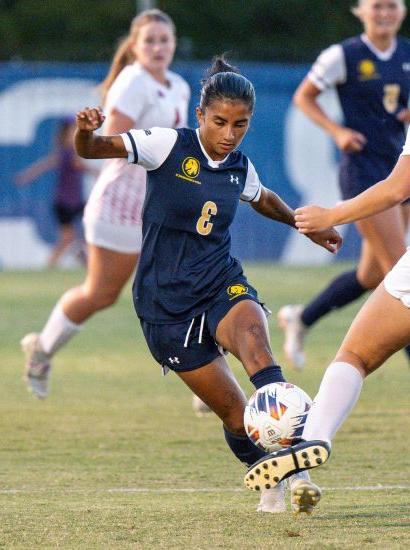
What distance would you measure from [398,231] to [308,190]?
12543 mm

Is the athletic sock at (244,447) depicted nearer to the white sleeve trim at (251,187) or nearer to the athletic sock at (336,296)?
the white sleeve trim at (251,187)

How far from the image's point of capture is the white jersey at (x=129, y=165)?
27.9 ft

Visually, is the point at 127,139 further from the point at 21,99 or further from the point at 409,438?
the point at 21,99

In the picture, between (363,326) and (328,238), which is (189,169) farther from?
(363,326)

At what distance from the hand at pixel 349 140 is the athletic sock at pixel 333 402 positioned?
10.7 ft

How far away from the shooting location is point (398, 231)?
838 centimetres

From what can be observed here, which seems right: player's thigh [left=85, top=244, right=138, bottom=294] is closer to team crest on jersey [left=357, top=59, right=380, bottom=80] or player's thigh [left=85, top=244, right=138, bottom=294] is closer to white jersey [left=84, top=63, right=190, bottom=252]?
white jersey [left=84, top=63, right=190, bottom=252]

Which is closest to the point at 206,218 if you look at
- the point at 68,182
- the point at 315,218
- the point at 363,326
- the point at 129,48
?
the point at 315,218

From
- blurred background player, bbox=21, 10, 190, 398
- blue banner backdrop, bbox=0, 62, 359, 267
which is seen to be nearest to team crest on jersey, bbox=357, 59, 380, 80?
blurred background player, bbox=21, 10, 190, 398

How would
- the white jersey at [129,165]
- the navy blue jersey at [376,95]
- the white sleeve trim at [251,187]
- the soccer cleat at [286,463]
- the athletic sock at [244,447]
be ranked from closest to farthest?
the soccer cleat at [286,463] → the athletic sock at [244,447] → the white sleeve trim at [251,187] → the white jersey at [129,165] → the navy blue jersey at [376,95]

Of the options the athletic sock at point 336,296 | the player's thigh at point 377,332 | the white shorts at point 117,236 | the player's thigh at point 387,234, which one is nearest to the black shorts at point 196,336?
the player's thigh at point 377,332

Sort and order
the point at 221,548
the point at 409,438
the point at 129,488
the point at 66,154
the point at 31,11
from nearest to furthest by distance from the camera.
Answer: the point at 221,548 → the point at 129,488 → the point at 409,438 → the point at 66,154 → the point at 31,11

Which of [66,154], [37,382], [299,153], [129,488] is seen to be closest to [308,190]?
[299,153]

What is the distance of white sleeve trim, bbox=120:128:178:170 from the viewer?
19.0 ft
